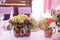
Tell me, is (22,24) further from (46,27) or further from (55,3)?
(55,3)

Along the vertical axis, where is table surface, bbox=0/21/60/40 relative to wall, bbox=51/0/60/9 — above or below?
below

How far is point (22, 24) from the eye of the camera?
1229 millimetres

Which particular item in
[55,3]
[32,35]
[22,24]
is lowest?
[32,35]

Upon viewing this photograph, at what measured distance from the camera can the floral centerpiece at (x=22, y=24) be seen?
3.98 feet

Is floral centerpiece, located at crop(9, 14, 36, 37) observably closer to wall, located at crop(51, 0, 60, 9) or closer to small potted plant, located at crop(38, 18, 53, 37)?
small potted plant, located at crop(38, 18, 53, 37)

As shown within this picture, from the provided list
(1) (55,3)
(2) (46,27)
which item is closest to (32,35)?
(2) (46,27)

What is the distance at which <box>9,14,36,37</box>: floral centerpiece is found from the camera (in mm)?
1212

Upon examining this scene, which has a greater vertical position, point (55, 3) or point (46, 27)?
point (55, 3)

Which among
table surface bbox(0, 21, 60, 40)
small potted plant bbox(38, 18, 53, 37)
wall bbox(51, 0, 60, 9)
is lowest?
table surface bbox(0, 21, 60, 40)

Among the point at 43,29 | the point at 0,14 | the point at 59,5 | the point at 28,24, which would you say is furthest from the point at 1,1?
the point at 59,5

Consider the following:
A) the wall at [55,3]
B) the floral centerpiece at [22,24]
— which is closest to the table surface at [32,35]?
the floral centerpiece at [22,24]

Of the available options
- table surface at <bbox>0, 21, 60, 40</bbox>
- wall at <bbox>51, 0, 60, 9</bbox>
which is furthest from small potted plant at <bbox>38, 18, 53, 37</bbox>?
wall at <bbox>51, 0, 60, 9</bbox>

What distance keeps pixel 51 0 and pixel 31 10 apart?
270mm

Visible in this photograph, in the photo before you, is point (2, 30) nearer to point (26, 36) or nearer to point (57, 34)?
point (26, 36)
